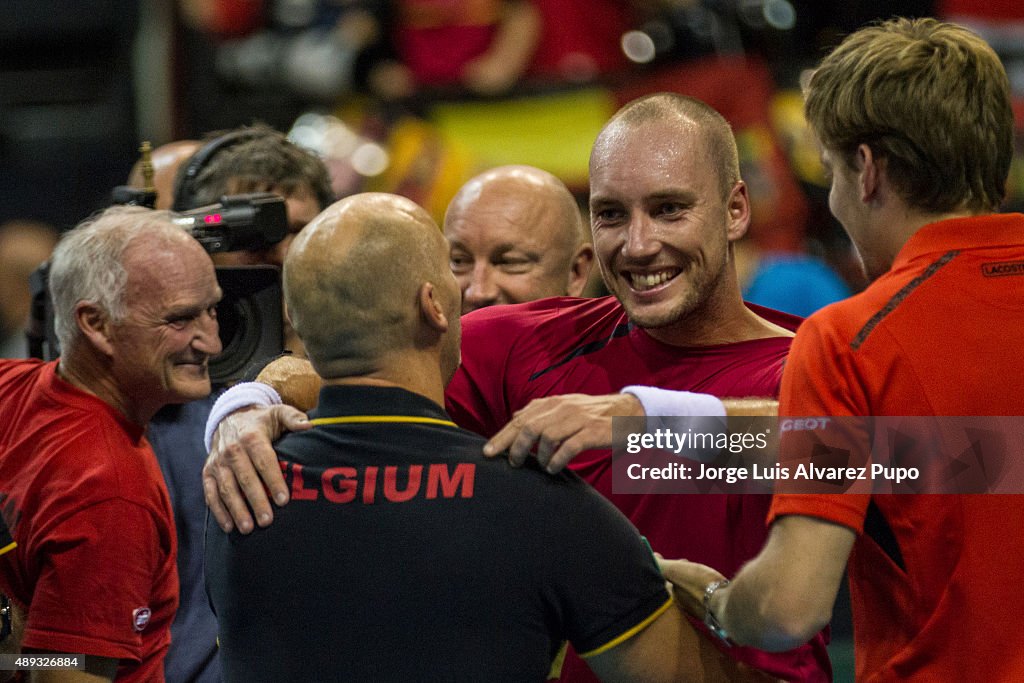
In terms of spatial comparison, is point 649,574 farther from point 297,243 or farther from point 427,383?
point 297,243

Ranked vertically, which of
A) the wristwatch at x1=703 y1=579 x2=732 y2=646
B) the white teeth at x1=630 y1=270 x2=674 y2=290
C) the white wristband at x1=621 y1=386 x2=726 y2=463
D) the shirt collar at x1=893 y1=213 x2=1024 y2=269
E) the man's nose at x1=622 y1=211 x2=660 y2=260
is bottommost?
the wristwatch at x1=703 y1=579 x2=732 y2=646

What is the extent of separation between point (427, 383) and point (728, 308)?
0.71 metres

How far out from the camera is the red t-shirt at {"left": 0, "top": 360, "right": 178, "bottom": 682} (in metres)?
2.09

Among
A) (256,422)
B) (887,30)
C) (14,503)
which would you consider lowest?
(14,503)

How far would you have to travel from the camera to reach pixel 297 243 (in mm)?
1811

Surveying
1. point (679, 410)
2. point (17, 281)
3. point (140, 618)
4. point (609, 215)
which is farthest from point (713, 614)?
point (17, 281)

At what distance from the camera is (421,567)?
1682mm

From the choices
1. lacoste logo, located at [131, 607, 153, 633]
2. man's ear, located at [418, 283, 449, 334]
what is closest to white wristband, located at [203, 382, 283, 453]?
lacoste logo, located at [131, 607, 153, 633]

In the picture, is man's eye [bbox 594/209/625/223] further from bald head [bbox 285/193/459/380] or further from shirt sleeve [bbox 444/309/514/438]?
bald head [bbox 285/193/459/380]

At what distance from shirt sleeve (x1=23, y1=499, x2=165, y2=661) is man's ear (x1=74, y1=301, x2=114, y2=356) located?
331 mm

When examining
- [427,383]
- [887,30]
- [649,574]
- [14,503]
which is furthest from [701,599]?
[14,503]

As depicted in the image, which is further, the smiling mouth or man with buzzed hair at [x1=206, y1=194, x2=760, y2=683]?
the smiling mouth

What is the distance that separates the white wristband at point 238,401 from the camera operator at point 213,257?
1.66 ft

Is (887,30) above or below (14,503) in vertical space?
above
